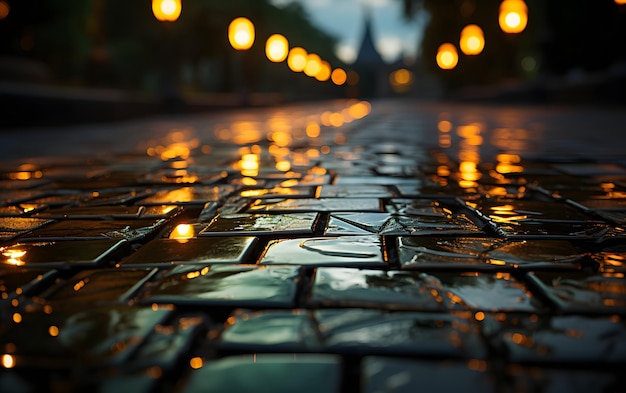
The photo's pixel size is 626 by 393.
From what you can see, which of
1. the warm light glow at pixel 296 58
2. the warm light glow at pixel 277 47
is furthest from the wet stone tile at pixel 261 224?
the warm light glow at pixel 296 58

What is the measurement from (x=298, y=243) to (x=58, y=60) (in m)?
27.4

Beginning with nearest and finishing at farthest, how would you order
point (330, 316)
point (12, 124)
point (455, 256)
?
point (330, 316) → point (455, 256) → point (12, 124)

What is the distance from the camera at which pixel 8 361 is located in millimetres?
974

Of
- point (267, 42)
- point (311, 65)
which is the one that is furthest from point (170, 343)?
point (311, 65)

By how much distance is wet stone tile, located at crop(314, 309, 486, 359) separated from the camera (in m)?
0.99

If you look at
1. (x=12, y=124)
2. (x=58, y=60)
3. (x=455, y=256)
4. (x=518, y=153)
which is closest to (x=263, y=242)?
(x=455, y=256)

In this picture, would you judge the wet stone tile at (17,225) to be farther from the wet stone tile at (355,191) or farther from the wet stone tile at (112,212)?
the wet stone tile at (355,191)

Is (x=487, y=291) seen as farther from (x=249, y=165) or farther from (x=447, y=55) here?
(x=447, y=55)

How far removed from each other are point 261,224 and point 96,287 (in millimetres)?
780

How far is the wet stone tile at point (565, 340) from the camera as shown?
3.15 feet

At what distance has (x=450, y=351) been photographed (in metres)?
0.99

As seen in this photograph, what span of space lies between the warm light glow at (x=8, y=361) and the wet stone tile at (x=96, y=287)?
243 millimetres

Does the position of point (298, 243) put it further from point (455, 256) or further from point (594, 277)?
point (594, 277)

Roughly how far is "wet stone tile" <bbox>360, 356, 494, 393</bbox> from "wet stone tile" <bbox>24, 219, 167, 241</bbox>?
1175 mm
